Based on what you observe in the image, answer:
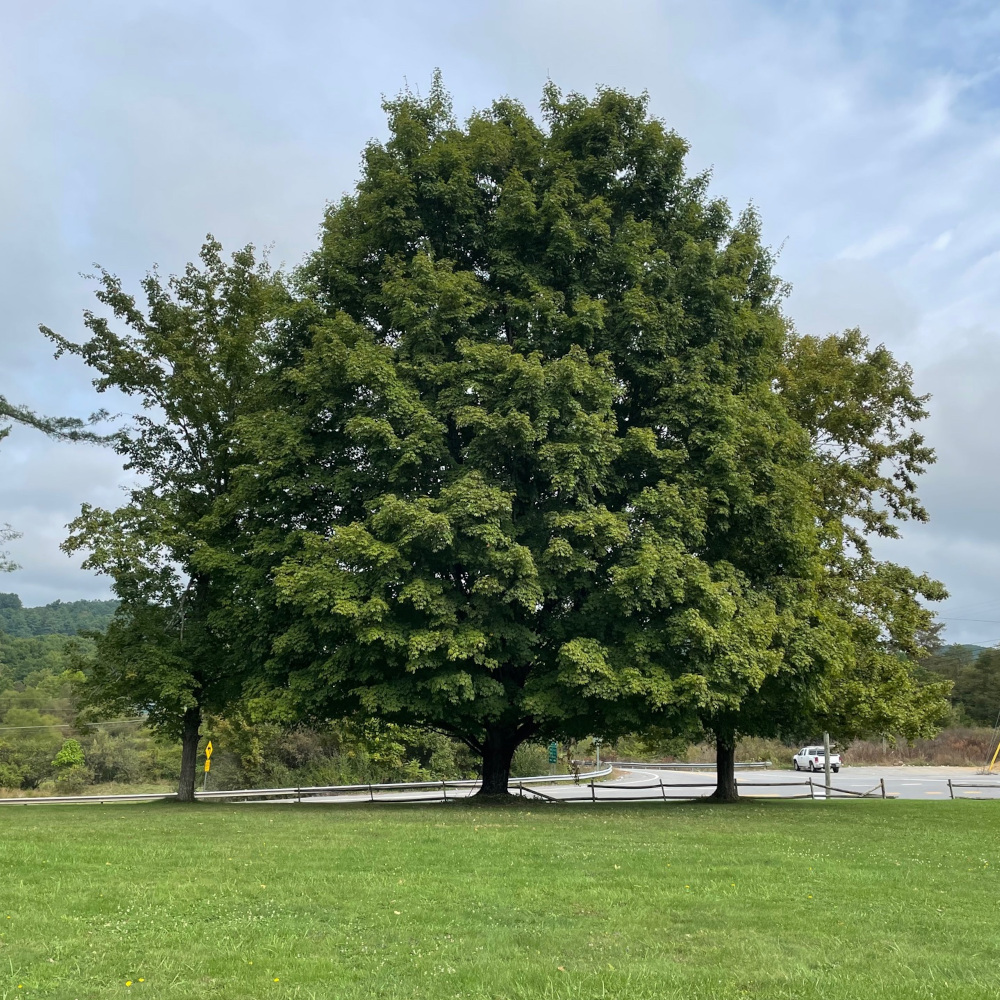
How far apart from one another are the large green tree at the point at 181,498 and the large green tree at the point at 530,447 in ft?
12.1

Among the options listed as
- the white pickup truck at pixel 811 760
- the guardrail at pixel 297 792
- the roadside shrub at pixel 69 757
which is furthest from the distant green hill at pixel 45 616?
the white pickup truck at pixel 811 760

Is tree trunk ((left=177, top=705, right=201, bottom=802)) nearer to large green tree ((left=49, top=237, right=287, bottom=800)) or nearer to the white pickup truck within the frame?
large green tree ((left=49, top=237, right=287, bottom=800))

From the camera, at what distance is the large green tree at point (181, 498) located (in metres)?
23.5

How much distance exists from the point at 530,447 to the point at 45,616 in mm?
165676

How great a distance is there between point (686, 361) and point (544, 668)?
7.90 meters

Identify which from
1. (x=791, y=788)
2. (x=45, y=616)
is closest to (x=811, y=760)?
(x=791, y=788)

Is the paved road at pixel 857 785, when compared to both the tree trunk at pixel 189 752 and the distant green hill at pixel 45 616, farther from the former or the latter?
the distant green hill at pixel 45 616

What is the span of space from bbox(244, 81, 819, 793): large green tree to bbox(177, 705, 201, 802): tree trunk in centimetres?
742

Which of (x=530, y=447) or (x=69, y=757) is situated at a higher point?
(x=530, y=447)

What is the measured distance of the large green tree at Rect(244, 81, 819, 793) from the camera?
16859 mm

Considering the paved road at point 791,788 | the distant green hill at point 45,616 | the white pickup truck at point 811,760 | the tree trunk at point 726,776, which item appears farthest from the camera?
the distant green hill at point 45,616

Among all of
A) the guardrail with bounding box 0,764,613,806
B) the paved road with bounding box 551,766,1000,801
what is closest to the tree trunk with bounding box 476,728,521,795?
the paved road with bounding box 551,766,1000,801

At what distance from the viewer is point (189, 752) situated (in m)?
26.1

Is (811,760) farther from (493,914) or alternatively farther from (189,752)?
(493,914)
